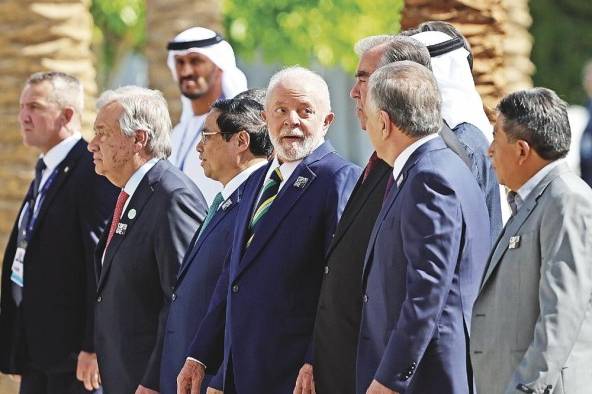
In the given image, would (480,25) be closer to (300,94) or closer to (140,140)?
(140,140)

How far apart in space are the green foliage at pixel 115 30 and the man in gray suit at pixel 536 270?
798 inches

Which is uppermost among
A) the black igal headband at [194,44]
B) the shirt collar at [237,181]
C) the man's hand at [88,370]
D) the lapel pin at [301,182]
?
the black igal headband at [194,44]

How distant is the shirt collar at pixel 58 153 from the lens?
8.57m

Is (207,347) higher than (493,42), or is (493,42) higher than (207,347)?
(493,42)

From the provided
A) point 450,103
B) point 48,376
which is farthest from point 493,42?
point 48,376

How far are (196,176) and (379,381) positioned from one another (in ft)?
12.4

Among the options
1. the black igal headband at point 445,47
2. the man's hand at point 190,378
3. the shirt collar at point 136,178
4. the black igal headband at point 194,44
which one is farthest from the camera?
the black igal headband at point 194,44

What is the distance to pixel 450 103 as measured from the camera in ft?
22.6

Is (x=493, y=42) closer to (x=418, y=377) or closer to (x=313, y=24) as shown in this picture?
(x=418, y=377)

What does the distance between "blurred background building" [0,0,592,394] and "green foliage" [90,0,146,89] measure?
25mm

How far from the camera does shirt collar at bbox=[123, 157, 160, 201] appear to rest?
24.5 ft

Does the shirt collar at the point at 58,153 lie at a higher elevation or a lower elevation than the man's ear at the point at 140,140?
lower

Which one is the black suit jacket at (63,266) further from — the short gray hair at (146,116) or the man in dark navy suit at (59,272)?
the short gray hair at (146,116)

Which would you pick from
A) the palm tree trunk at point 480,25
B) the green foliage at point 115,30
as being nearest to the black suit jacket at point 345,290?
the palm tree trunk at point 480,25
